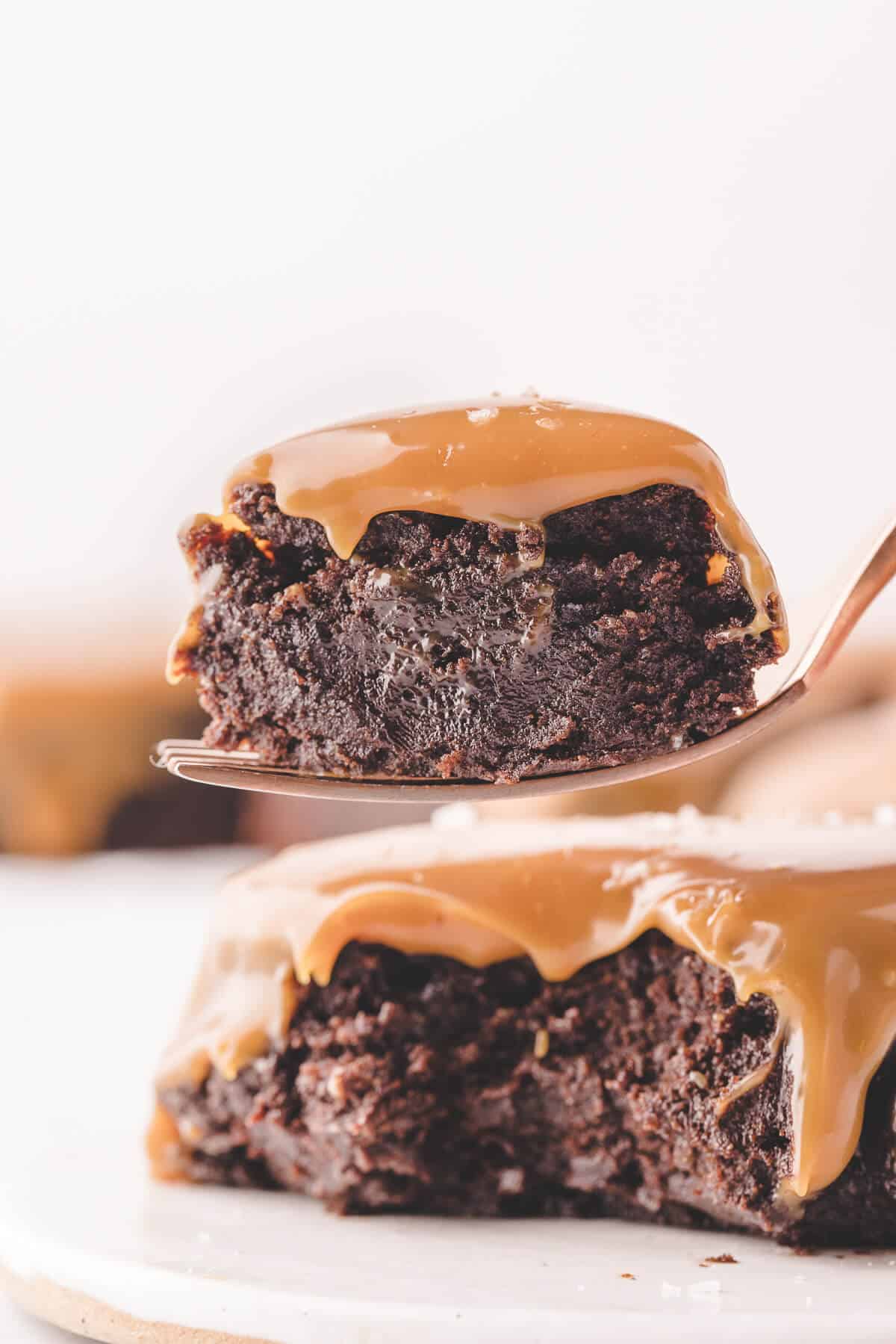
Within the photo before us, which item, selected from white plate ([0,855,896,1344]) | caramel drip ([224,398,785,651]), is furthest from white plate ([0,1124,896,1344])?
caramel drip ([224,398,785,651])

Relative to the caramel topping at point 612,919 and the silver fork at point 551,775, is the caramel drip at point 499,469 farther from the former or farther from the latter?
the caramel topping at point 612,919

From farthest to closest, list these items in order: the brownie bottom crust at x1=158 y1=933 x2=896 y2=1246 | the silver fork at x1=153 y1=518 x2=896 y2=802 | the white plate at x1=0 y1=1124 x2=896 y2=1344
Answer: the brownie bottom crust at x1=158 y1=933 x2=896 y2=1246
the silver fork at x1=153 y1=518 x2=896 y2=802
the white plate at x1=0 y1=1124 x2=896 y2=1344

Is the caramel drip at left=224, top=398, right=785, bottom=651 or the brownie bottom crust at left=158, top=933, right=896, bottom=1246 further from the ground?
the caramel drip at left=224, top=398, right=785, bottom=651

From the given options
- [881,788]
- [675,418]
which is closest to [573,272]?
[675,418]

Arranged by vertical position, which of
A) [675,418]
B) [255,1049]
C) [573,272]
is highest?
[573,272]

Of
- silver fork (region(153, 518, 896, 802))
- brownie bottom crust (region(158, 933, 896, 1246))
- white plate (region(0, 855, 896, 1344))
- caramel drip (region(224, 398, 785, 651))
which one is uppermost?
caramel drip (region(224, 398, 785, 651))

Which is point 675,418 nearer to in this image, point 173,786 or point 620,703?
point 173,786

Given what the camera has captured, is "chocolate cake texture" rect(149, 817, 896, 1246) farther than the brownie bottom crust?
No

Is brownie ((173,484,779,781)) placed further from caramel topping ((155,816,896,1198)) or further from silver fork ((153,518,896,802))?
caramel topping ((155,816,896,1198))

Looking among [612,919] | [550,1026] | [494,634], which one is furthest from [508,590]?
[550,1026]
